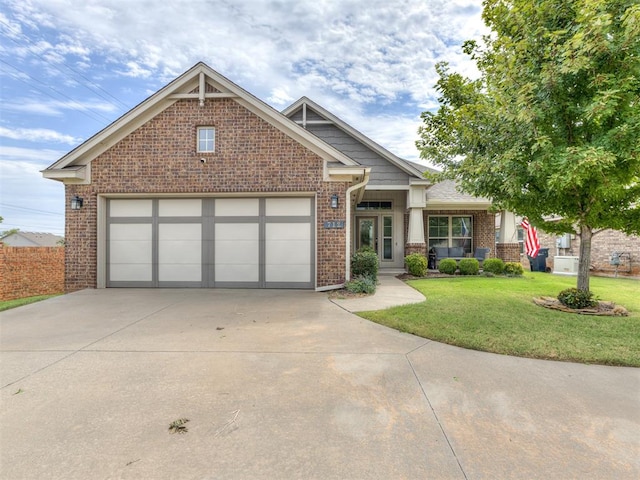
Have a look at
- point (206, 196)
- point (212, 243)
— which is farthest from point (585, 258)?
point (206, 196)

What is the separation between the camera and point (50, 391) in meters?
3.06

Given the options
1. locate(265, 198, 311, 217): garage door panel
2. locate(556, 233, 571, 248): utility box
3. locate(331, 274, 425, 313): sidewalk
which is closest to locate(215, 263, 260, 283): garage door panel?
locate(265, 198, 311, 217): garage door panel

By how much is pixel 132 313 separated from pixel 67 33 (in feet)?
37.7

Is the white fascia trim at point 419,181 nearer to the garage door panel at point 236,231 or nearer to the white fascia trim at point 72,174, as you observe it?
the garage door panel at point 236,231

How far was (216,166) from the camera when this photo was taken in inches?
341

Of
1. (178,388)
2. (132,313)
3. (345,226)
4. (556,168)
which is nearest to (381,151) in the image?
(345,226)

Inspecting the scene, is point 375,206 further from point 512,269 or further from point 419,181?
point 512,269

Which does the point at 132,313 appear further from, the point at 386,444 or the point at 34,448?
the point at 386,444

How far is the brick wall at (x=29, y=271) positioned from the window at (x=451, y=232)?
15.2m

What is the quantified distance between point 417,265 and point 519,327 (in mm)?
6729

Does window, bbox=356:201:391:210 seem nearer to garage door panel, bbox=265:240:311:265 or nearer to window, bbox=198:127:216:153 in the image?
garage door panel, bbox=265:240:311:265

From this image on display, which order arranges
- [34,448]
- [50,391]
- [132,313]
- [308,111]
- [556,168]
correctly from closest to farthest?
1. [34,448]
2. [50,391]
3. [556,168]
4. [132,313]
5. [308,111]

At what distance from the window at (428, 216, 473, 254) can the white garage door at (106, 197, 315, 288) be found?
7840 millimetres

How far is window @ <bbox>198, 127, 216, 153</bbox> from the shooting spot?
28.8ft
